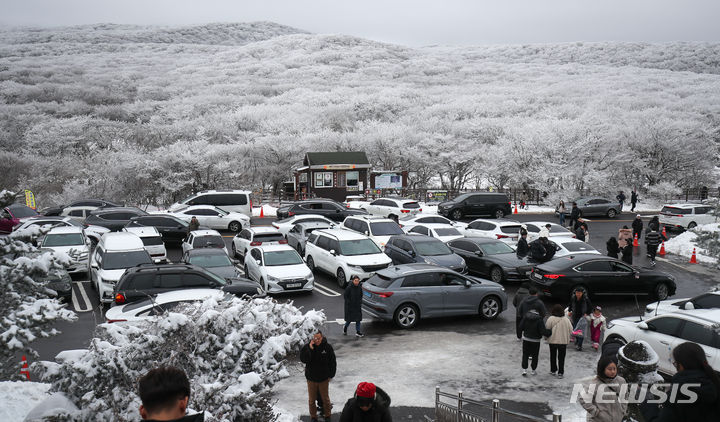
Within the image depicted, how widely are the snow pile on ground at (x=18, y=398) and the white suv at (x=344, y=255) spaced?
33.4 feet

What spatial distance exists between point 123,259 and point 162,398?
1392cm

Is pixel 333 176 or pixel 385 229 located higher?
pixel 333 176

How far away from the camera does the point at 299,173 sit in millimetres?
44375

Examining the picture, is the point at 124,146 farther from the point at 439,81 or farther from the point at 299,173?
the point at 439,81

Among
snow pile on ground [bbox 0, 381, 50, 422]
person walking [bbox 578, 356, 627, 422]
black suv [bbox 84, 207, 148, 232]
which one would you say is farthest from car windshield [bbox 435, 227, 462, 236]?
snow pile on ground [bbox 0, 381, 50, 422]

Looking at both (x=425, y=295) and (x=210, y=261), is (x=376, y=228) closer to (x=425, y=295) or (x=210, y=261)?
(x=210, y=261)

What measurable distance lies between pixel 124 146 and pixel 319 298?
36.4 meters

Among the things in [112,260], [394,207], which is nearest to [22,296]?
[112,260]

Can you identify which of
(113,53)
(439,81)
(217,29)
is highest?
(217,29)

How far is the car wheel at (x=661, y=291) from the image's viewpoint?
16.3 m

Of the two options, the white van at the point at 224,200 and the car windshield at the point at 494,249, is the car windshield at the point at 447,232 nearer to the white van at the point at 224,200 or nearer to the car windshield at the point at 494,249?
the car windshield at the point at 494,249

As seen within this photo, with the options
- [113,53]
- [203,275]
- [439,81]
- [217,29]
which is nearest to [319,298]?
[203,275]

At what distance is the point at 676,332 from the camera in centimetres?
988

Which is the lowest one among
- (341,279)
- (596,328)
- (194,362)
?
(341,279)
